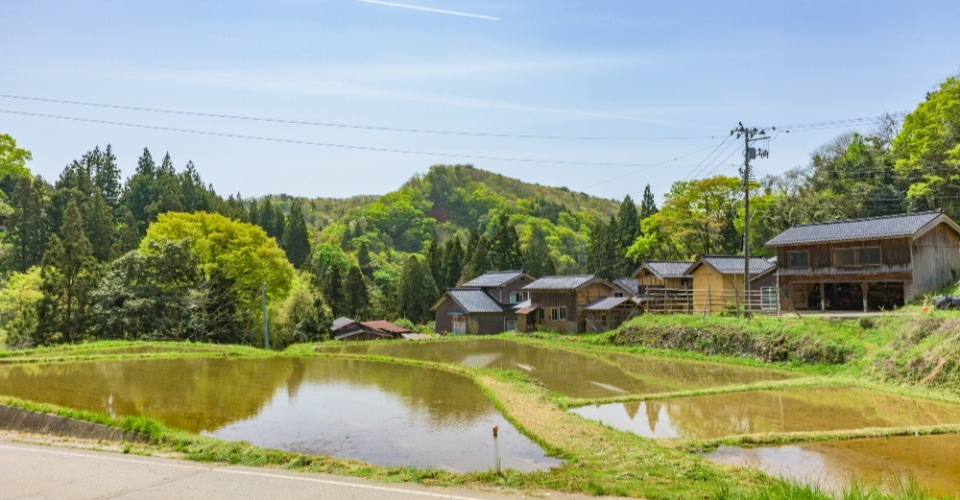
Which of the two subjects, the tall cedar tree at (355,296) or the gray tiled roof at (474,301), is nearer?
the gray tiled roof at (474,301)

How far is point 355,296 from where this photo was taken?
53000 millimetres

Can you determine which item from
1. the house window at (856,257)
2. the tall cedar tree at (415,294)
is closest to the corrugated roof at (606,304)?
the house window at (856,257)

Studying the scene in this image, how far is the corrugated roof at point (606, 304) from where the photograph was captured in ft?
139

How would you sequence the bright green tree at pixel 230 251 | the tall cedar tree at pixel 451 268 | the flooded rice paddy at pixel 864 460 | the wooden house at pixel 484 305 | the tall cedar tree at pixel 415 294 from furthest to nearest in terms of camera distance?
the tall cedar tree at pixel 451 268 < the tall cedar tree at pixel 415 294 < the wooden house at pixel 484 305 < the bright green tree at pixel 230 251 < the flooded rice paddy at pixel 864 460

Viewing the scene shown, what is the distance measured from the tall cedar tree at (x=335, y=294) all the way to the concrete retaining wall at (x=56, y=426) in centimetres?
3794

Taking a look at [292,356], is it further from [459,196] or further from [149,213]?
[459,196]

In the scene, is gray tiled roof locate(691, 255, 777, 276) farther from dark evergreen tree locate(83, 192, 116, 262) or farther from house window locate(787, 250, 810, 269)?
dark evergreen tree locate(83, 192, 116, 262)

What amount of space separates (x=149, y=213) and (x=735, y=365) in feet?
192

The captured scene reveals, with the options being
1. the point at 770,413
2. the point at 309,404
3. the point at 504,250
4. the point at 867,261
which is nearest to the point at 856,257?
the point at 867,261

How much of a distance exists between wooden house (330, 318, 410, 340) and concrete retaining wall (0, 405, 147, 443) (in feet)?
98.0

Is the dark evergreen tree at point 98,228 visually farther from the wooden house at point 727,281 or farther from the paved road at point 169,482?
the paved road at point 169,482

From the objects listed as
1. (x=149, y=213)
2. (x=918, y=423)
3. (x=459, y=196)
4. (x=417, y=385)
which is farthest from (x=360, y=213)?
(x=918, y=423)

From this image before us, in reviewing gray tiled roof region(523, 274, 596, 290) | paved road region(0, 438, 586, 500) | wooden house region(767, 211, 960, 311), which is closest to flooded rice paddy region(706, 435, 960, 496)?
paved road region(0, 438, 586, 500)

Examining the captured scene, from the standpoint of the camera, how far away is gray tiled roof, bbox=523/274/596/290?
45.2m
